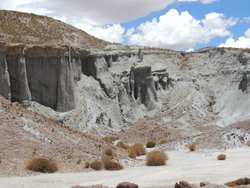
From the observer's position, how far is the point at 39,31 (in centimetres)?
6694

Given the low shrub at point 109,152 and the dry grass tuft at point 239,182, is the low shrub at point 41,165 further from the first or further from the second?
the dry grass tuft at point 239,182

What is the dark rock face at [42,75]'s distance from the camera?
166 feet

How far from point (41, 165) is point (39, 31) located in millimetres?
43602

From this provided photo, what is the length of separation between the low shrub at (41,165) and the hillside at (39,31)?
33.1 m

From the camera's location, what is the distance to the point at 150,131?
5675 centimetres

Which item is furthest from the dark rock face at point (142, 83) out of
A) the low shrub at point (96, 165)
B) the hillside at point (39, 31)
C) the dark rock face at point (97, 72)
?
the low shrub at point (96, 165)

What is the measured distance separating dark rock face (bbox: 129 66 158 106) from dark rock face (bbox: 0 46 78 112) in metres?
12.3

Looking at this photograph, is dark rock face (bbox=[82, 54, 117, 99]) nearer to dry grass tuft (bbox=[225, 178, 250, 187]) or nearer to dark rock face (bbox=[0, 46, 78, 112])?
dark rock face (bbox=[0, 46, 78, 112])

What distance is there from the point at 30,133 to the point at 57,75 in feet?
82.7

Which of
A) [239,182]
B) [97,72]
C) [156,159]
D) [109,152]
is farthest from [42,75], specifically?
[239,182]

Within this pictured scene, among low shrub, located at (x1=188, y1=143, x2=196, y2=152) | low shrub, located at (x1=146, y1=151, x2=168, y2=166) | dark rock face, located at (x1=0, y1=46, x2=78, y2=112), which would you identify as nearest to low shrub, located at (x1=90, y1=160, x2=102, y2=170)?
low shrub, located at (x1=146, y1=151, x2=168, y2=166)

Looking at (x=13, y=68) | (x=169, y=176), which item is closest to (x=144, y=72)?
(x=13, y=68)

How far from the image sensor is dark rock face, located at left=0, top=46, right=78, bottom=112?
50.7 m

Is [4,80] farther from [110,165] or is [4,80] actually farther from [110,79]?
[110,165]
